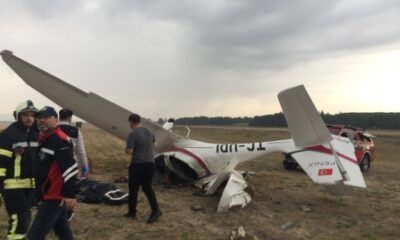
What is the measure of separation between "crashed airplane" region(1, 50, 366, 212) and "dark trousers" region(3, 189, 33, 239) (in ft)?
13.2

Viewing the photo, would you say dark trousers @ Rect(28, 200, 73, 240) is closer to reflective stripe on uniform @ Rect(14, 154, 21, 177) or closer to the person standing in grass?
reflective stripe on uniform @ Rect(14, 154, 21, 177)

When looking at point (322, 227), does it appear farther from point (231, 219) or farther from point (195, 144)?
point (195, 144)

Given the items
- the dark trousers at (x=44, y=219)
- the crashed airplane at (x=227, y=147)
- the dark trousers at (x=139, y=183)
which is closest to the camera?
the dark trousers at (x=44, y=219)

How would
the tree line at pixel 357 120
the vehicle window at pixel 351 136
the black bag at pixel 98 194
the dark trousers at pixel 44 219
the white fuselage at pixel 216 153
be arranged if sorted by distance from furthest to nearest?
the tree line at pixel 357 120 < the vehicle window at pixel 351 136 < the white fuselage at pixel 216 153 < the black bag at pixel 98 194 < the dark trousers at pixel 44 219

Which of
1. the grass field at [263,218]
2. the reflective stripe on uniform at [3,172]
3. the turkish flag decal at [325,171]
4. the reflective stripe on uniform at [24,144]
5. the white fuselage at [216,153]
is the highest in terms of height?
the reflective stripe on uniform at [24,144]

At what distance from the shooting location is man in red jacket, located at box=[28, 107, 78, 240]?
4066mm

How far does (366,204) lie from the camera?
898 centimetres

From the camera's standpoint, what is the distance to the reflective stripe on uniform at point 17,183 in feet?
14.6

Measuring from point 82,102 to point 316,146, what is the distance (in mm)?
5441

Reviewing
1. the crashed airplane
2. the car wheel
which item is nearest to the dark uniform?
the crashed airplane

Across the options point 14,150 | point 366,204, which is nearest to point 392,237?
point 366,204

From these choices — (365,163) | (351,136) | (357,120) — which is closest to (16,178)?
(351,136)

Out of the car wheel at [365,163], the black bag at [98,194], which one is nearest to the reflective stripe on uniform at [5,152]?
the black bag at [98,194]

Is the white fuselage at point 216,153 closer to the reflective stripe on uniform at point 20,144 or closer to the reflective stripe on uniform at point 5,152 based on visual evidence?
the reflective stripe on uniform at point 20,144
